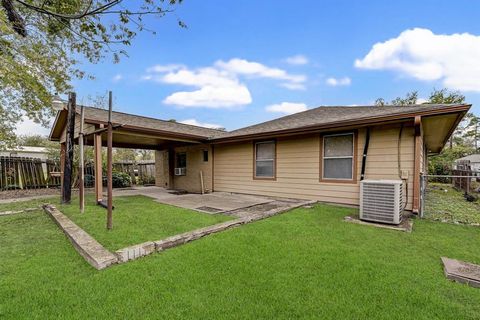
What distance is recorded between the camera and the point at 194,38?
29.3 ft

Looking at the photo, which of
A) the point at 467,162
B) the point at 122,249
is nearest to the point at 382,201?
the point at 122,249

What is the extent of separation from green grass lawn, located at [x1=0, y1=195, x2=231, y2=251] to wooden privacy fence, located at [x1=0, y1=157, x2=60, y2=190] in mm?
7298

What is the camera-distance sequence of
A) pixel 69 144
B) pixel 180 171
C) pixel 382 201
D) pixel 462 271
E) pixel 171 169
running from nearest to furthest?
pixel 462 271
pixel 382 201
pixel 69 144
pixel 180 171
pixel 171 169

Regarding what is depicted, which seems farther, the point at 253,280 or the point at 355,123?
the point at 355,123

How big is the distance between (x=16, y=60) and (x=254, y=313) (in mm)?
9680

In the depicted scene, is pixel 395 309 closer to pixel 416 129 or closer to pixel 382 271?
pixel 382 271

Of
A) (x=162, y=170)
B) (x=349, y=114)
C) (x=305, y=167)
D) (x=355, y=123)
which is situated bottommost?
→ (x=162, y=170)

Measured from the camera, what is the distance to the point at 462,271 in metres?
2.55

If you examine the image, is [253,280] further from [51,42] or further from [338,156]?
[51,42]

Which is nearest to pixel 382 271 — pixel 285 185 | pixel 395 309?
pixel 395 309

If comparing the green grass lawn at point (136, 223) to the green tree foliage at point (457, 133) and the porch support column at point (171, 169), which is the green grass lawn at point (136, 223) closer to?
the porch support column at point (171, 169)

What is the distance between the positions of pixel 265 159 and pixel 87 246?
5.90 meters

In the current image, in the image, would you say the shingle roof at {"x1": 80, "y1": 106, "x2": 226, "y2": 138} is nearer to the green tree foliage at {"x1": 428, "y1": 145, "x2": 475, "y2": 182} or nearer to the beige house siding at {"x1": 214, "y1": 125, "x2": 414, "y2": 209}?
the beige house siding at {"x1": 214, "y1": 125, "x2": 414, "y2": 209}

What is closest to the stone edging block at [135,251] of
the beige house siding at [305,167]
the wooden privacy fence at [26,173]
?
the beige house siding at [305,167]
